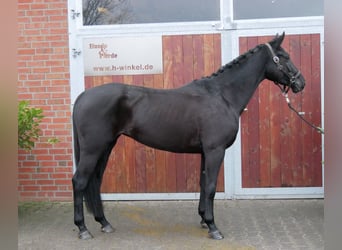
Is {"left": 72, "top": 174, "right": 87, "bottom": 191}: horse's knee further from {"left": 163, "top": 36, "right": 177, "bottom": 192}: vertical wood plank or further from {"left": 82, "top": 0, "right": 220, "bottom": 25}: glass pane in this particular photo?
{"left": 82, "top": 0, "right": 220, "bottom": 25}: glass pane

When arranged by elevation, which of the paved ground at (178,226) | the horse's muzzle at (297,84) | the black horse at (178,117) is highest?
the horse's muzzle at (297,84)

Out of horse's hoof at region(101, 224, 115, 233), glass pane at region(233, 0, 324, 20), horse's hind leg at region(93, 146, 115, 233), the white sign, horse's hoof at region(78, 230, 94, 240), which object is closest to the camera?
horse's hoof at region(78, 230, 94, 240)

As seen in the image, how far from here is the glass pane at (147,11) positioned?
5.20m

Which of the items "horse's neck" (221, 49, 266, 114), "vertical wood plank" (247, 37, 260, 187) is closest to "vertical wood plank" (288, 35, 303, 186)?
"vertical wood plank" (247, 37, 260, 187)

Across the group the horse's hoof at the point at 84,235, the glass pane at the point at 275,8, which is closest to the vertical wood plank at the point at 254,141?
the glass pane at the point at 275,8

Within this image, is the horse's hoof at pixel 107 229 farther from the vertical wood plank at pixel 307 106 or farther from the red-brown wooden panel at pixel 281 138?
the vertical wood plank at pixel 307 106

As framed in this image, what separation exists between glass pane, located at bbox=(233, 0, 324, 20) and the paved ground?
2.45 metres

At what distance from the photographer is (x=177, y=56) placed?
17.2 feet

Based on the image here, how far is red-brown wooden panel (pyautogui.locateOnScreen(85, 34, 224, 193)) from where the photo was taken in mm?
5230

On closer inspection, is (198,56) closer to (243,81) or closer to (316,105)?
(243,81)

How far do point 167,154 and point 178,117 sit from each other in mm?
1505

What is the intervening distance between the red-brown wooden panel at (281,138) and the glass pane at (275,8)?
388mm

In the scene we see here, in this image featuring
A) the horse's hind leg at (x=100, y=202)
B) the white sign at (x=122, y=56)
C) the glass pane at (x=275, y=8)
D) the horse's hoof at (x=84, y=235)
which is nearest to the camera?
the horse's hoof at (x=84, y=235)

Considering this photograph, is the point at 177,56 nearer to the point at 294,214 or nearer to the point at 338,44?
the point at 294,214
